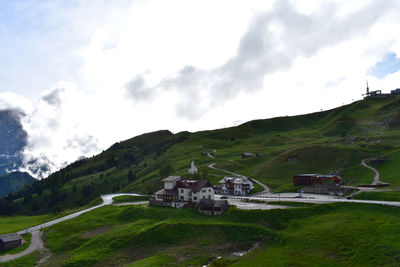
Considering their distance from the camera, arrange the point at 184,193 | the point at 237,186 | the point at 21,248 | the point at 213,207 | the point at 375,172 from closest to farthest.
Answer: the point at 21,248, the point at 213,207, the point at 184,193, the point at 375,172, the point at 237,186

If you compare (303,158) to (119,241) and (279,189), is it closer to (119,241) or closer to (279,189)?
(279,189)

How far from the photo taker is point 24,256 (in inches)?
2790

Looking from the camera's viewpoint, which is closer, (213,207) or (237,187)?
(213,207)

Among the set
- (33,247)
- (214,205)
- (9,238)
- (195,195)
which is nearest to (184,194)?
(195,195)

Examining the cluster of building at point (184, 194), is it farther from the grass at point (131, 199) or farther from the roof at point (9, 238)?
the roof at point (9, 238)

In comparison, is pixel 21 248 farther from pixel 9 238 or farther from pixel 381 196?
pixel 381 196

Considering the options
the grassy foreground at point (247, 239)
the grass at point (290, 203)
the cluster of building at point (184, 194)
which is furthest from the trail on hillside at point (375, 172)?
the cluster of building at point (184, 194)

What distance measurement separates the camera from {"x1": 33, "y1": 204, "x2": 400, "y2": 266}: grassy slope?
5022 centimetres

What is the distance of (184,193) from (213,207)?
18018mm

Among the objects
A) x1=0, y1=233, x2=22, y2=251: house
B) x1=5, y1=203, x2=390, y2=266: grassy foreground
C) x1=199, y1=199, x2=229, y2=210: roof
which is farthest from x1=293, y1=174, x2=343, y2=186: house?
x1=0, y1=233, x2=22, y2=251: house

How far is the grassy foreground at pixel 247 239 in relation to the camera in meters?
50.1

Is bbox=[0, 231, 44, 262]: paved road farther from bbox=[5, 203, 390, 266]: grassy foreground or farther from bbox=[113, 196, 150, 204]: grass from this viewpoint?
bbox=[113, 196, 150, 204]: grass

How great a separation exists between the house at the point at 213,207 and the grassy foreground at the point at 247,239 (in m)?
2.38

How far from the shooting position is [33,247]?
78.1 metres
